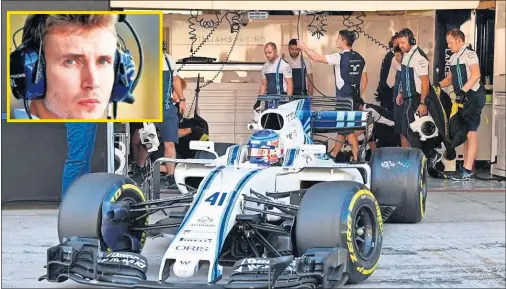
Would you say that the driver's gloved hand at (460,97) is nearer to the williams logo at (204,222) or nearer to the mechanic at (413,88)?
the mechanic at (413,88)

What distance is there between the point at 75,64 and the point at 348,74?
4551mm

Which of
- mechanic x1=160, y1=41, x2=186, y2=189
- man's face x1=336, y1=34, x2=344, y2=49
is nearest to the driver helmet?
mechanic x1=160, y1=41, x2=186, y2=189

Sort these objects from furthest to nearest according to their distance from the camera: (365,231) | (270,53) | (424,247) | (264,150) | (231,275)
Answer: (270,53) → (424,247) → (264,150) → (365,231) → (231,275)

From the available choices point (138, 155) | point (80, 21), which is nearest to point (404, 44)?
point (138, 155)

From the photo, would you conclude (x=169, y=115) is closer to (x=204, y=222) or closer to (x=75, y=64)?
(x=75, y=64)

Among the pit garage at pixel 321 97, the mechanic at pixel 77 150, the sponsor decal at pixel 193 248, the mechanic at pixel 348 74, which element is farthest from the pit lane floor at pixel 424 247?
the mechanic at pixel 348 74

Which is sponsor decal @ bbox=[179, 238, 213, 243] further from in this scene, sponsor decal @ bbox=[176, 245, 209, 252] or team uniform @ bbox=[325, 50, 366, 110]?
team uniform @ bbox=[325, 50, 366, 110]

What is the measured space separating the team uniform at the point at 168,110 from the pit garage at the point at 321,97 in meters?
0.52

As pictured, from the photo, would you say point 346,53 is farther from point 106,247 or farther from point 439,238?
point 106,247

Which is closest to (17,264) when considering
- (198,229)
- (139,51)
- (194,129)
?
(198,229)

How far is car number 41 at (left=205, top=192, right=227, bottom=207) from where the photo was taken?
6.75 meters

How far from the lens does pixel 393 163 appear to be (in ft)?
29.7

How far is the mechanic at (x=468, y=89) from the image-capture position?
12.6 m

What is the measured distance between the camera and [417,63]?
13000mm
